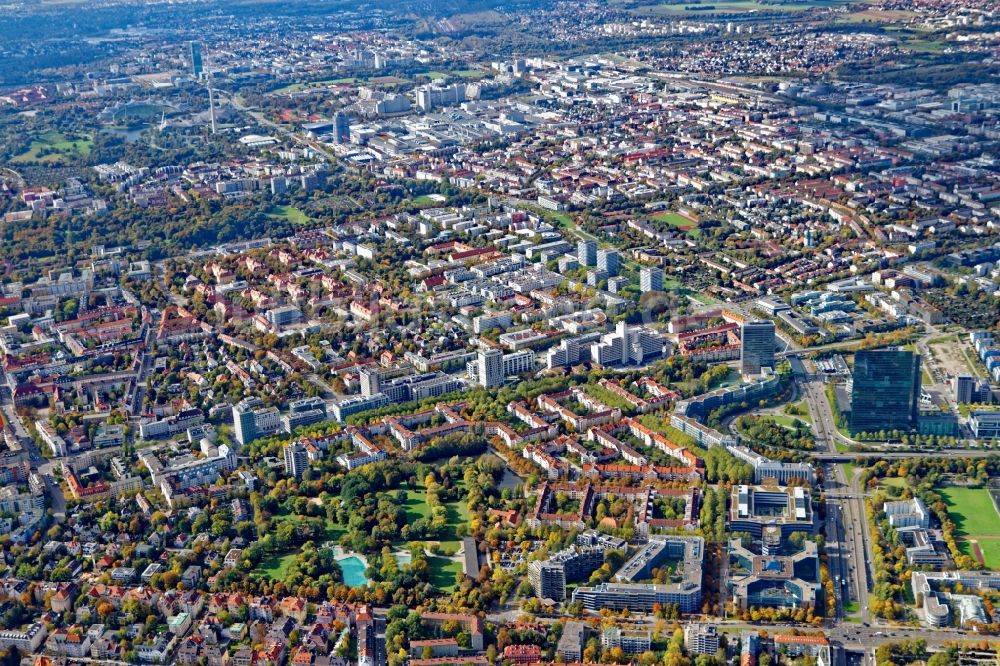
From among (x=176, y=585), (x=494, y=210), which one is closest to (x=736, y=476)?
(x=176, y=585)

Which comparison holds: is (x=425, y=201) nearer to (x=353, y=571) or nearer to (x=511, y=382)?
(x=511, y=382)

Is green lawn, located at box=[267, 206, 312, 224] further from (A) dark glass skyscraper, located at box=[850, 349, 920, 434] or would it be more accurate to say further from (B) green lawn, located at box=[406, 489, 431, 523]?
(A) dark glass skyscraper, located at box=[850, 349, 920, 434]

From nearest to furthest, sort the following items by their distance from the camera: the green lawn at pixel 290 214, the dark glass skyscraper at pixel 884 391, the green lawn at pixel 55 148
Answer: the dark glass skyscraper at pixel 884 391 → the green lawn at pixel 290 214 → the green lawn at pixel 55 148

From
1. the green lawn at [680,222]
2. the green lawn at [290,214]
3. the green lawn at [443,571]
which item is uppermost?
the green lawn at [680,222]

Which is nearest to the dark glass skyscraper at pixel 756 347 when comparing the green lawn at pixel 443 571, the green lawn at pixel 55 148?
the green lawn at pixel 443 571

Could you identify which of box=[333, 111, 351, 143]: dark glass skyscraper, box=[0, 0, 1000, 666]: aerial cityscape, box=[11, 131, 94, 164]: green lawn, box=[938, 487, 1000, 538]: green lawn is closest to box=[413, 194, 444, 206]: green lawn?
box=[0, 0, 1000, 666]: aerial cityscape

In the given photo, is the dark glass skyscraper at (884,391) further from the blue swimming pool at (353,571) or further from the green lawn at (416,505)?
the blue swimming pool at (353,571)

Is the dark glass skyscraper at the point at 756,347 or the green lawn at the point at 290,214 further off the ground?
the dark glass skyscraper at the point at 756,347

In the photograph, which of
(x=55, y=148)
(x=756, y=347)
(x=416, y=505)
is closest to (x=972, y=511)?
(x=756, y=347)

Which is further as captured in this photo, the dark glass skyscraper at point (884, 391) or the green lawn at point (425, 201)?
the green lawn at point (425, 201)

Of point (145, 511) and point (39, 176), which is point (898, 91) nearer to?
point (39, 176)
